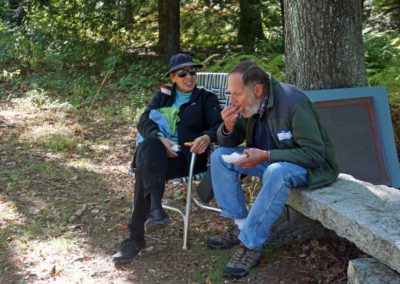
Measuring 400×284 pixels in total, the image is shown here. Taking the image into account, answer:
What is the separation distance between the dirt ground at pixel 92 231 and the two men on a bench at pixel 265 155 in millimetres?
370

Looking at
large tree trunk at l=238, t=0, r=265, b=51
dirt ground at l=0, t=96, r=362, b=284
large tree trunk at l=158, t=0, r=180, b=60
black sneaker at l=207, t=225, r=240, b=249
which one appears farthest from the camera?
large tree trunk at l=238, t=0, r=265, b=51

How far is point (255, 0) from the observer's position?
1011cm

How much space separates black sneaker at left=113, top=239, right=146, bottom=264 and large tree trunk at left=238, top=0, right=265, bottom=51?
6.82m

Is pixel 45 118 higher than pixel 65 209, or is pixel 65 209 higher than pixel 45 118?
pixel 45 118

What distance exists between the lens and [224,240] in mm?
3902

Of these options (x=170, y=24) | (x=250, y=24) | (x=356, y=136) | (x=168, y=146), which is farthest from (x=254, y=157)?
(x=250, y=24)

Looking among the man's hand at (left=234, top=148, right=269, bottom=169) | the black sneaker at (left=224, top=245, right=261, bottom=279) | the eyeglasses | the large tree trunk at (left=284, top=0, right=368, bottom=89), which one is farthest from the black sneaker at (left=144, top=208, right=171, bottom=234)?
the large tree trunk at (left=284, top=0, right=368, bottom=89)

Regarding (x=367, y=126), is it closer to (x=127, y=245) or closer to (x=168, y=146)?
(x=168, y=146)

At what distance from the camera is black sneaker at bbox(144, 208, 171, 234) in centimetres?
361

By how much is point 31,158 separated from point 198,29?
5924mm

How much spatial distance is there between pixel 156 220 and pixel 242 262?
654 mm

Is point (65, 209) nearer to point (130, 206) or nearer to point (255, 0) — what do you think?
point (130, 206)

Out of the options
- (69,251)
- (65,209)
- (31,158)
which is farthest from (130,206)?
(31,158)

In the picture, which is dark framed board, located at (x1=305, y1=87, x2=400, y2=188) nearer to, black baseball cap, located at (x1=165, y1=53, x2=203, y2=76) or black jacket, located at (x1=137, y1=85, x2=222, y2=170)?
black jacket, located at (x1=137, y1=85, x2=222, y2=170)
